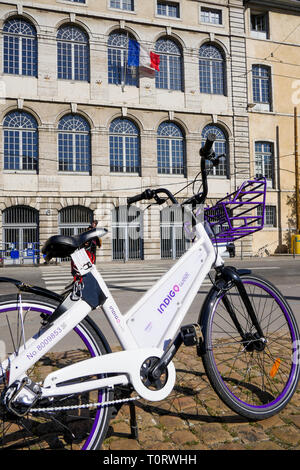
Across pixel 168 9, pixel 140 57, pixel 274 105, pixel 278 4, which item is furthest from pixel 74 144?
pixel 278 4

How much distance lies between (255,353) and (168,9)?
1063 inches

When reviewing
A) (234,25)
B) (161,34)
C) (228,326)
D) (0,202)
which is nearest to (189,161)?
(161,34)

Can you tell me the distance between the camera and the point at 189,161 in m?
24.2

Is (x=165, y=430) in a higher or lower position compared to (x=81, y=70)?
lower

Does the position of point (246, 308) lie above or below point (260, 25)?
below

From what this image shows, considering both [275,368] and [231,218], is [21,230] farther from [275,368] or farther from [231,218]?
[231,218]

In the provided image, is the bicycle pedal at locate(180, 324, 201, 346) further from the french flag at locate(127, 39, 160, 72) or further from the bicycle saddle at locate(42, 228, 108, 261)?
the french flag at locate(127, 39, 160, 72)

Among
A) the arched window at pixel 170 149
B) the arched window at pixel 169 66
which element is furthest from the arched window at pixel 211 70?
the arched window at pixel 170 149

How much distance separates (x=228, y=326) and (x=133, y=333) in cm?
123

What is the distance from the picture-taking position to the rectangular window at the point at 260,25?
87.4ft

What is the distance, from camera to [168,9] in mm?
24359

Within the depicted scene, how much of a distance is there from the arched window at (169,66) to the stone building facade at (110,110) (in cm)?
7

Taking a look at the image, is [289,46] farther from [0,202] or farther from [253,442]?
[253,442]

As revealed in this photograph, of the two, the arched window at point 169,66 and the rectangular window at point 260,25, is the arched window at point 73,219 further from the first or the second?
the rectangular window at point 260,25
